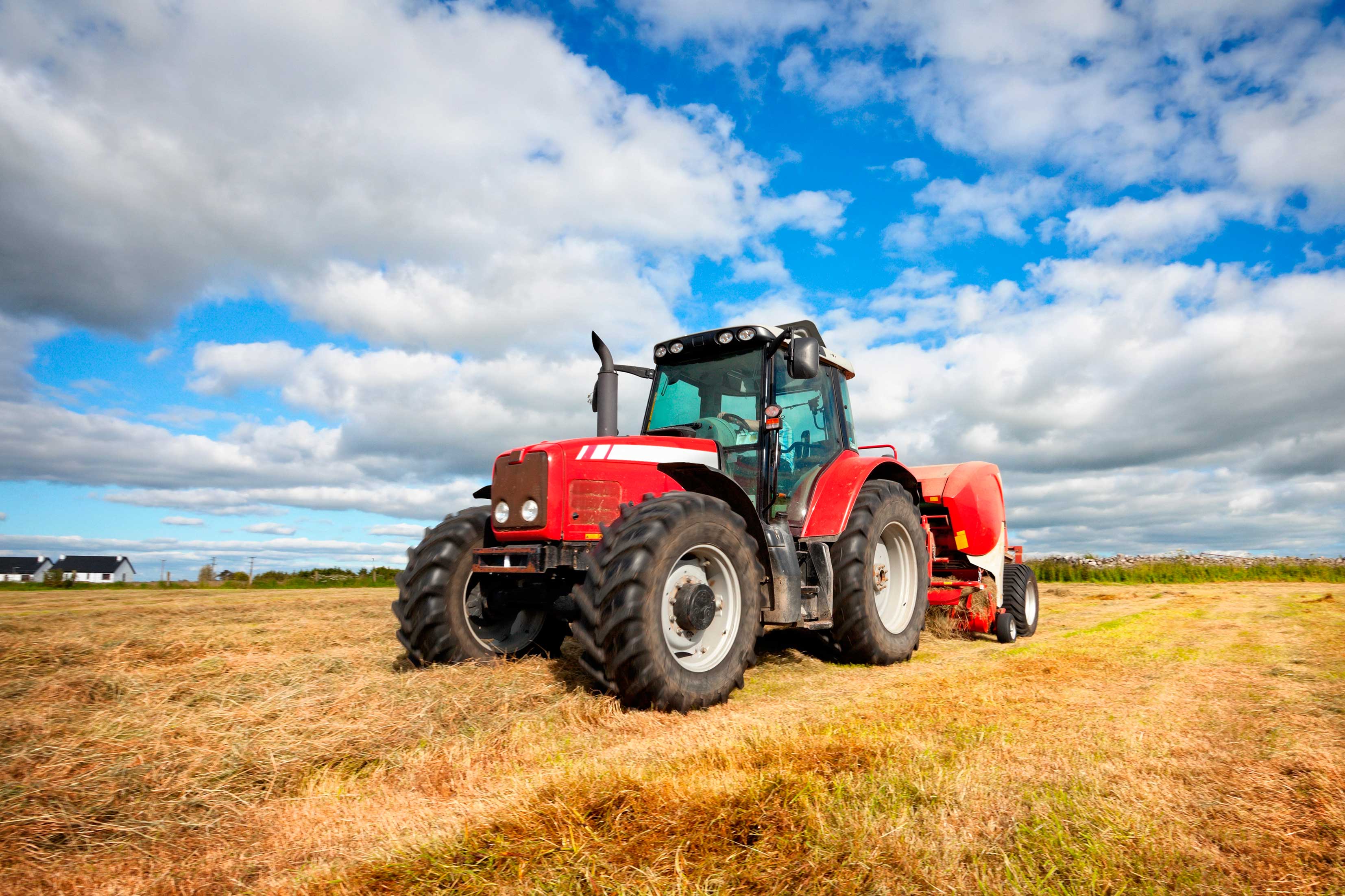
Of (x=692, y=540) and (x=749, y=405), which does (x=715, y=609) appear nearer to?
(x=692, y=540)

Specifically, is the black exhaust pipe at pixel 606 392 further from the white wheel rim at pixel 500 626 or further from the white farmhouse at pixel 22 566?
the white farmhouse at pixel 22 566

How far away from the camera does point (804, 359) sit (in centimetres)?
523

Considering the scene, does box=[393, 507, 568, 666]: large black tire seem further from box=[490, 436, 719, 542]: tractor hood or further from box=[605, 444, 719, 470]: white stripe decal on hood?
box=[605, 444, 719, 470]: white stripe decal on hood

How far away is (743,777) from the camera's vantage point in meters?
2.66

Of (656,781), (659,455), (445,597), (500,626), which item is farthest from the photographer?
(500,626)

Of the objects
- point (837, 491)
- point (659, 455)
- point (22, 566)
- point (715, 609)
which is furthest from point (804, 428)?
point (22, 566)

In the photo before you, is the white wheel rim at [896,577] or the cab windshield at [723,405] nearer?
the cab windshield at [723,405]

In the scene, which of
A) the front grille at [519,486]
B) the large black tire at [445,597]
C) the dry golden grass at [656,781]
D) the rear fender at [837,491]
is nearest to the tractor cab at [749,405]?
the rear fender at [837,491]

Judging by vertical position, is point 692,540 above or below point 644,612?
above

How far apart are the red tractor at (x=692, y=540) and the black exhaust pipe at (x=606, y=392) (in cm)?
1

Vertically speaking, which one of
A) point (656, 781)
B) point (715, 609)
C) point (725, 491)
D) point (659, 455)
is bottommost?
point (656, 781)

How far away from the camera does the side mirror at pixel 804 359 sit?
5.25 meters

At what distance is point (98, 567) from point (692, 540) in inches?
2702

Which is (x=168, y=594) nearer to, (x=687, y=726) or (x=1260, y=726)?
(x=687, y=726)
